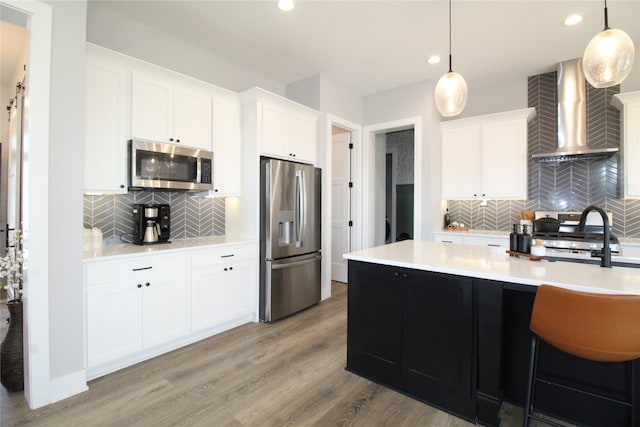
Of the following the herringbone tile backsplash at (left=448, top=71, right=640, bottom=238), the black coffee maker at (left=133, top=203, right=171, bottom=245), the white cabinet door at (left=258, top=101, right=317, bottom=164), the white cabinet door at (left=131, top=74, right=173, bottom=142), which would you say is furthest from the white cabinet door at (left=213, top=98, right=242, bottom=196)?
the herringbone tile backsplash at (left=448, top=71, right=640, bottom=238)

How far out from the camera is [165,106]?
280 centimetres

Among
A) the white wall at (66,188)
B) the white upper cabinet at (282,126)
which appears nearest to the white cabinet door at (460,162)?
the white upper cabinet at (282,126)

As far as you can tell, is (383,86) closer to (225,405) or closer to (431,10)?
(431,10)

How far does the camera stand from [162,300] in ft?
8.32

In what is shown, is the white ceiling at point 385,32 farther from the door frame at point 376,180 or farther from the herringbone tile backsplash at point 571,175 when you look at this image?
the door frame at point 376,180

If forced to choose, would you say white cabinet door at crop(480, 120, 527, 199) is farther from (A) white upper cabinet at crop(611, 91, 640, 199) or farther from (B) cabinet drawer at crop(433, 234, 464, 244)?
(A) white upper cabinet at crop(611, 91, 640, 199)

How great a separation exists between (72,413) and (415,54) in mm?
4348

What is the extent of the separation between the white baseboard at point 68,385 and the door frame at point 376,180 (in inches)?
141

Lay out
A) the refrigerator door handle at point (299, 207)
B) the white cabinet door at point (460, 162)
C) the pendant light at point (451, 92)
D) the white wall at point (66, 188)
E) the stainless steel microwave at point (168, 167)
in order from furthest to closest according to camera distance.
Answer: the white cabinet door at point (460, 162), the refrigerator door handle at point (299, 207), the stainless steel microwave at point (168, 167), the pendant light at point (451, 92), the white wall at point (66, 188)

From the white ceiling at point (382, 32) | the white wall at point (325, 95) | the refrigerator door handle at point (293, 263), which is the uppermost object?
the white ceiling at point (382, 32)

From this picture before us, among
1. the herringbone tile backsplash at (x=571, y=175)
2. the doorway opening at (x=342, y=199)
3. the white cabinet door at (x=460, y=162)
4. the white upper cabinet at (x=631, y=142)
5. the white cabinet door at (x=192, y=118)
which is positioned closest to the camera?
the white cabinet door at (x=192, y=118)

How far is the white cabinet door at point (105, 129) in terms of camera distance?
2348 millimetres

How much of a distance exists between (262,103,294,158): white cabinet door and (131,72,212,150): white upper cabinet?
23.0 inches

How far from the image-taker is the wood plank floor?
1.81m
